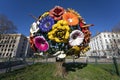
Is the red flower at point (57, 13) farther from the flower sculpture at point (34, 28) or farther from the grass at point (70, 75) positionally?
the grass at point (70, 75)

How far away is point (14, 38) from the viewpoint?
7094cm

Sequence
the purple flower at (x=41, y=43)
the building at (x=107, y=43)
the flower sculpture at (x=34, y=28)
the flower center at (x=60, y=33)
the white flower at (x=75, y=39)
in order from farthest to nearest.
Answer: the building at (x=107, y=43) → the flower sculpture at (x=34, y=28) → the purple flower at (x=41, y=43) → the white flower at (x=75, y=39) → the flower center at (x=60, y=33)

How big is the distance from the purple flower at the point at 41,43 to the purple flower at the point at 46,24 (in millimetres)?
465

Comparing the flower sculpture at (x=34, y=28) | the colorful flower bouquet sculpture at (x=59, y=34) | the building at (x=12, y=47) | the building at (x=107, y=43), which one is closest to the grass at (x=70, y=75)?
the colorful flower bouquet sculpture at (x=59, y=34)

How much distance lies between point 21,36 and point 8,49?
11.5 meters

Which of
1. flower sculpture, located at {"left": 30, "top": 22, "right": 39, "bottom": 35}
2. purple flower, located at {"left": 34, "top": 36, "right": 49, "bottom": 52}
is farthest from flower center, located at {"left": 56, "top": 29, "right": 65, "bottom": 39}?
flower sculpture, located at {"left": 30, "top": 22, "right": 39, "bottom": 35}

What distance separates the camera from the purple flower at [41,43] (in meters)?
5.31

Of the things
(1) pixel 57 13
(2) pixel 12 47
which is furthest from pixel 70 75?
(2) pixel 12 47

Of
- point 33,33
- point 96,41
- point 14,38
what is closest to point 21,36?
point 14,38

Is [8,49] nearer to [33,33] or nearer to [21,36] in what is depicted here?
[21,36]

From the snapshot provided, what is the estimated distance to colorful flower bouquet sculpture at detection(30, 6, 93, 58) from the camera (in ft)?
16.1

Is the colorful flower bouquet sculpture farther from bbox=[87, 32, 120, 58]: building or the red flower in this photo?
bbox=[87, 32, 120, 58]: building

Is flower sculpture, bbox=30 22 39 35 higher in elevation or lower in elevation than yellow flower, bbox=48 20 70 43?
higher

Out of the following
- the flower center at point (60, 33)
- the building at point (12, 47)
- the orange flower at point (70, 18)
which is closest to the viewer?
the flower center at point (60, 33)
